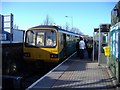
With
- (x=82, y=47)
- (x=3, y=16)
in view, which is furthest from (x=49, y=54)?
(x=82, y=47)

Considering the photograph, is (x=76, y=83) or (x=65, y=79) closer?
(x=76, y=83)

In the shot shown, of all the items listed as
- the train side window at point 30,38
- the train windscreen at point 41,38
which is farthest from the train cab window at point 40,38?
the train side window at point 30,38

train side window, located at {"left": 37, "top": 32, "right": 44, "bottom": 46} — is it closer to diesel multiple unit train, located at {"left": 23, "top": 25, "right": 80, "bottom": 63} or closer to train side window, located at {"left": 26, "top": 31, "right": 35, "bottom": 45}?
diesel multiple unit train, located at {"left": 23, "top": 25, "right": 80, "bottom": 63}

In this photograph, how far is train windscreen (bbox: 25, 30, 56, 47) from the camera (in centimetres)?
2230

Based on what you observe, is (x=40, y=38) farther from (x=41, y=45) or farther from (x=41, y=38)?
(x=41, y=45)

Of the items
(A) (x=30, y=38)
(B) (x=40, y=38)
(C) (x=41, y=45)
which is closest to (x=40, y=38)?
(B) (x=40, y=38)

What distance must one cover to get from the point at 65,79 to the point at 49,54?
22.9ft

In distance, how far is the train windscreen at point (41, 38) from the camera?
22.3 meters

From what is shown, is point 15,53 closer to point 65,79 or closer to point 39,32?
point 39,32

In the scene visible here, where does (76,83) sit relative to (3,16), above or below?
below

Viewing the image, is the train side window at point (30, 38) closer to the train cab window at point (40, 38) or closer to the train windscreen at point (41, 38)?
the train windscreen at point (41, 38)

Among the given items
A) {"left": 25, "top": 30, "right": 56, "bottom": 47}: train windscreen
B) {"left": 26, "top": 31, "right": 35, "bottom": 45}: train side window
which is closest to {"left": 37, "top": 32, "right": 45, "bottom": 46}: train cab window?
{"left": 25, "top": 30, "right": 56, "bottom": 47}: train windscreen

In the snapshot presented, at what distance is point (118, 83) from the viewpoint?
13023 mm

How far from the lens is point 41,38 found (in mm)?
22562
